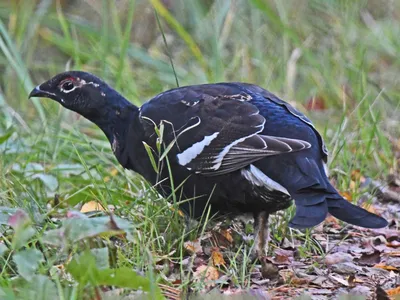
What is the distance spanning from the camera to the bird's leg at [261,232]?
14.6 feet

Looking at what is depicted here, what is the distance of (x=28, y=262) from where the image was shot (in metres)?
3.38

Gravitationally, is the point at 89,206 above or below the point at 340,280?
above

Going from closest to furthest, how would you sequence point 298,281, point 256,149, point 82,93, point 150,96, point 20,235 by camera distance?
1. point 20,235
2. point 298,281
3. point 256,149
4. point 82,93
5. point 150,96

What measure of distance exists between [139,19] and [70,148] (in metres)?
4.24

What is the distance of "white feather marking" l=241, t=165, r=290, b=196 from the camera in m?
4.24

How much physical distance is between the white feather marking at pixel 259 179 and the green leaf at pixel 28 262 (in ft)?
4.32

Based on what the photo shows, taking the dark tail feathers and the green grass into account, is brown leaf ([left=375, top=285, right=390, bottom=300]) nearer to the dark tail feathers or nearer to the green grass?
the dark tail feathers

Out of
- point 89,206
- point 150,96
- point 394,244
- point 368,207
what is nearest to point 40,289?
point 89,206

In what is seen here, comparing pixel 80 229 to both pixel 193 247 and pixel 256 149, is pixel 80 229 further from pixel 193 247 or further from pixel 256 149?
pixel 256 149

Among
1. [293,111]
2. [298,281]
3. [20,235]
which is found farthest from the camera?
[293,111]

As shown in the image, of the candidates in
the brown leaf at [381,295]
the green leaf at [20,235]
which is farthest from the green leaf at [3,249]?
the brown leaf at [381,295]

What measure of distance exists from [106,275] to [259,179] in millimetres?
1218

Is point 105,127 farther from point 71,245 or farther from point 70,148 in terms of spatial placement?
point 71,245

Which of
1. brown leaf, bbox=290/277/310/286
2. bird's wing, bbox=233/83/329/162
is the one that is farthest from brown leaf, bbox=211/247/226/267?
bird's wing, bbox=233/83/329/162
